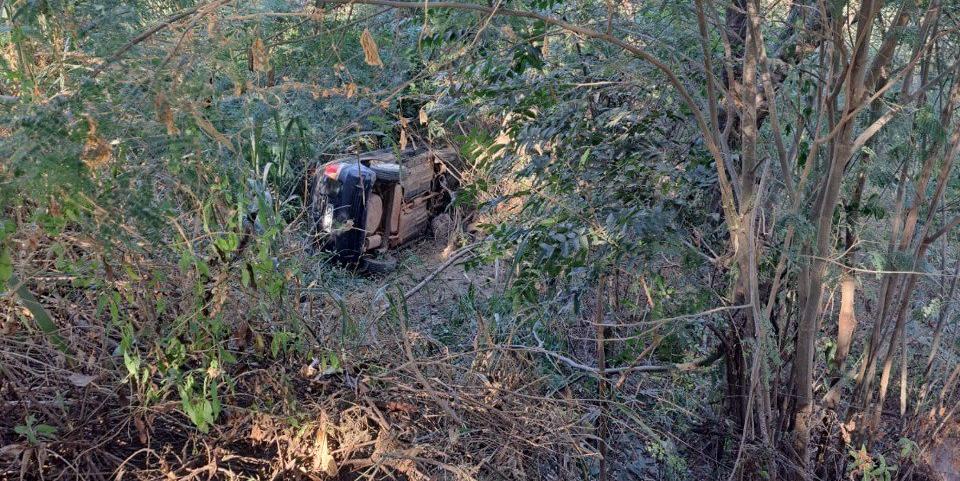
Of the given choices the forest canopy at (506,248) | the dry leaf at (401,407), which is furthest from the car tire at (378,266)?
the dry leaf at (401,407)

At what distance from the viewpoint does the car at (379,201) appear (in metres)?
7.00

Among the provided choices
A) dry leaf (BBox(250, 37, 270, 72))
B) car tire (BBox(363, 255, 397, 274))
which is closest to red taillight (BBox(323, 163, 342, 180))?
car tire (BBox(363, 255, 397, 274))

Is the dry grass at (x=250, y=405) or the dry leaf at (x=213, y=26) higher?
the dry leaf at (x=213, y=26)

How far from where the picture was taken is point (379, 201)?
7781 millimetres

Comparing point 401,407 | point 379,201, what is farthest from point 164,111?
point 379,201

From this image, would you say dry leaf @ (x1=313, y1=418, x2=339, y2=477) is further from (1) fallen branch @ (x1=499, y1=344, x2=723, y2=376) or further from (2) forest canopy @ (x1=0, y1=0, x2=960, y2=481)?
(1) fallen branch @ (x1=499, y1=344, x2=723, y2=376)

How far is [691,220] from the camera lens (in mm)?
3648

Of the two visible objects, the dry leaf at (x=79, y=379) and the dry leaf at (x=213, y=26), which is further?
the dry leaf at (x=79, y=379)

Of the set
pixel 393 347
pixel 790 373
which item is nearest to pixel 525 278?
pixel 393 347

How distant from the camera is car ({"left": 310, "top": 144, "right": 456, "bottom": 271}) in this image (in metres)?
7.00

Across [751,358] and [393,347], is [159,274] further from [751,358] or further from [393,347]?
[751,358]

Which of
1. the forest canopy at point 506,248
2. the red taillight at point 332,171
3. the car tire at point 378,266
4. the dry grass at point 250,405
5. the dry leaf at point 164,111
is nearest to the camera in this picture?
the dry leaf at point 164,111

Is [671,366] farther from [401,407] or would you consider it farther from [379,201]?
[379,201]

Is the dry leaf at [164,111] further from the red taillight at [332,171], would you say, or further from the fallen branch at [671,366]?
the red taillight at [332,171]
